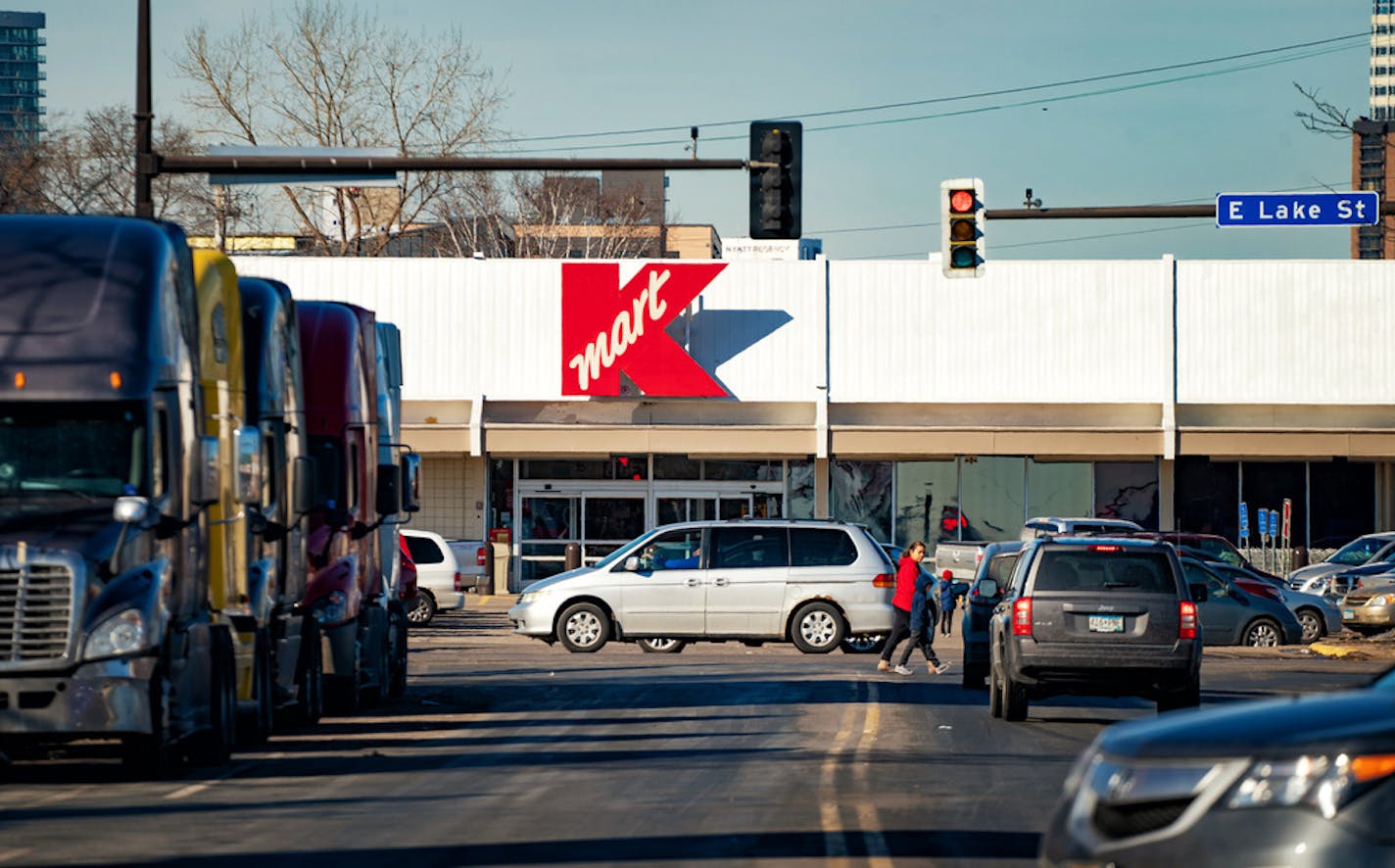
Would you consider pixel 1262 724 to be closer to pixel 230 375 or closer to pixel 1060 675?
pixel 230 375

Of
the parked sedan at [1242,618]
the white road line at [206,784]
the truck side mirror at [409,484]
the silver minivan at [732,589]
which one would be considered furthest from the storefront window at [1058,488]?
the white road line at [206,784]

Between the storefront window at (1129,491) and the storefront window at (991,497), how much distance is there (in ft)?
6.05

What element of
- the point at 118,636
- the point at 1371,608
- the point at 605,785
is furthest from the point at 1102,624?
the point at 1371,608

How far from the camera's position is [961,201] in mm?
23125

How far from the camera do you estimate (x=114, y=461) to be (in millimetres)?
12516

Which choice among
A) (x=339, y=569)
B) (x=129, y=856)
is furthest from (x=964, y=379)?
(x=129, y=856)

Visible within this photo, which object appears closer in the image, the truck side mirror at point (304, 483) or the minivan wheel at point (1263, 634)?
the truck side mirror at point (304, 483)

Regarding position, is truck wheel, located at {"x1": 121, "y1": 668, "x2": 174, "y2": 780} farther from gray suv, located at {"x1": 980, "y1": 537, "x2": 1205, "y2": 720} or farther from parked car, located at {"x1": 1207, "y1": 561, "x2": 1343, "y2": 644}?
parked car, located at {"x1": 1207, "y1": 561, "x2": 1343, "y2": 644}

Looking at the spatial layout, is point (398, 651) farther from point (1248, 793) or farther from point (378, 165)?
point (1248, 793)

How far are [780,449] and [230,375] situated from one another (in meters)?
29.4

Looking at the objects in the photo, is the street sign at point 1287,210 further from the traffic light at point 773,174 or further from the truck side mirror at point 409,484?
the truck side mirror at point 409,484

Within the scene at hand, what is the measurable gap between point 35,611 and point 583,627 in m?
16.5

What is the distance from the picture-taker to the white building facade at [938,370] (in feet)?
142

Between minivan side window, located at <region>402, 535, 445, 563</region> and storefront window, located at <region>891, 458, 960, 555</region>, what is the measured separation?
1362 cm
